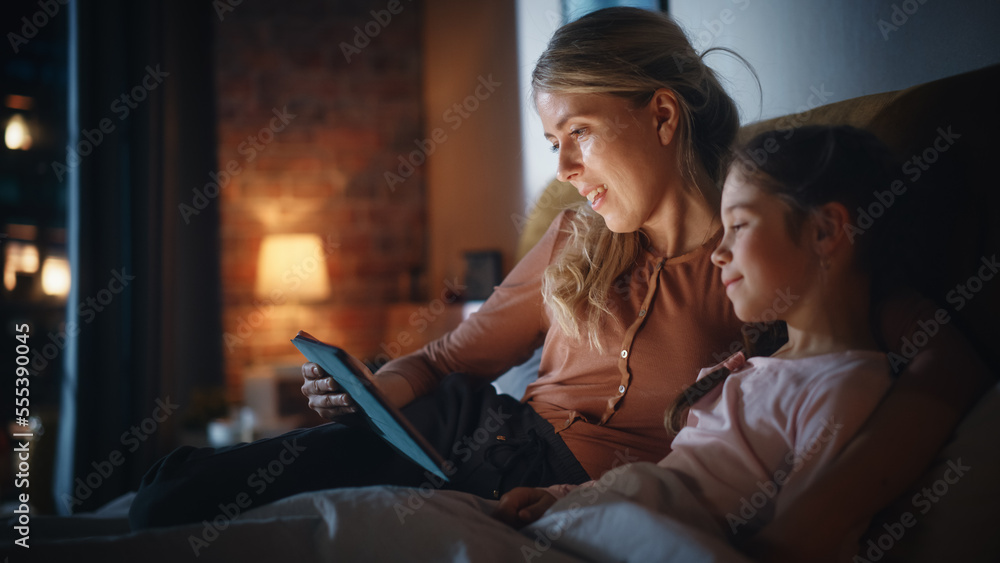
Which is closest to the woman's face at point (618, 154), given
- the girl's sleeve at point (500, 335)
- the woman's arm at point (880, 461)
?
the girl's sleeve at point (500, 335)

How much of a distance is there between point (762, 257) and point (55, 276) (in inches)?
108

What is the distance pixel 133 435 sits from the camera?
101 inches

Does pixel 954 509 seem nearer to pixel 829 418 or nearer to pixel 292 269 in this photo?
pixel 829 418

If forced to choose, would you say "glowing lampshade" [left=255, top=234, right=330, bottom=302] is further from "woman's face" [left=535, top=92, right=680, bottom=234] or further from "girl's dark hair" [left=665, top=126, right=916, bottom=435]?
"girl's dark hair" [left=665, top=126, right=916, bottom=435]

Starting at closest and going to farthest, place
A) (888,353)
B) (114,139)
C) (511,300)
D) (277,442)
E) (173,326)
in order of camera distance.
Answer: (888,353) → (277,442) → (511,300) → (114,139) → (173,326)

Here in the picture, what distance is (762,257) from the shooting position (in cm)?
66

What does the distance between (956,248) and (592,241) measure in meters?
0.48

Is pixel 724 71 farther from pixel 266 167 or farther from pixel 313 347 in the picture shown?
pixel 266 167

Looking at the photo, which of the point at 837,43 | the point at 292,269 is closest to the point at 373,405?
the point at 837,43

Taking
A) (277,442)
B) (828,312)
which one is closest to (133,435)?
(277,442)

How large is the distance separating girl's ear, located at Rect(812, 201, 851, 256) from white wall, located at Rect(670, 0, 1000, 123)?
1.34 ft

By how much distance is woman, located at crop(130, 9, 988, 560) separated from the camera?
901mm

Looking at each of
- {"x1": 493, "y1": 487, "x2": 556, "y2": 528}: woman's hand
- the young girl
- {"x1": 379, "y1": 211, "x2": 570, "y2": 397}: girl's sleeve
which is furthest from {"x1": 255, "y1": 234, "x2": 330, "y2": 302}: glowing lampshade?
the young girl

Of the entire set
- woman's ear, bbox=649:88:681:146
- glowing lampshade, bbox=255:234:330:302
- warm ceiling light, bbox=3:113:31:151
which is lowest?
glowing lampshade, bbox=255:234:330:302
